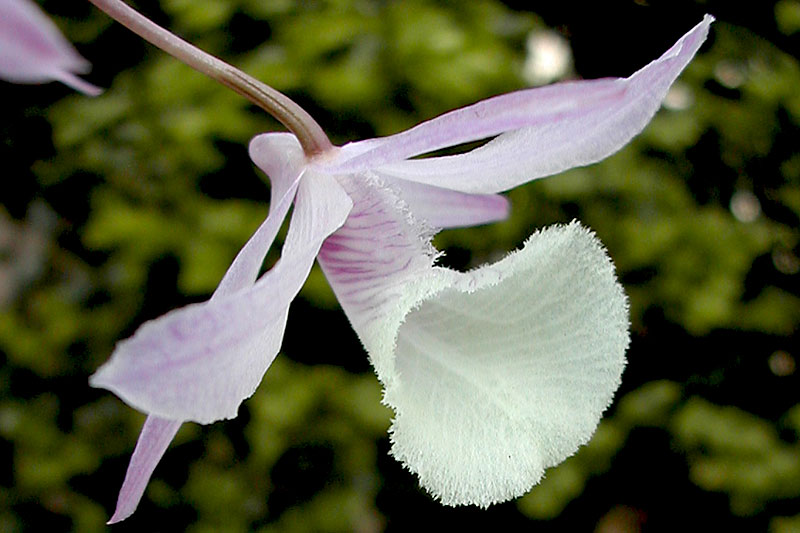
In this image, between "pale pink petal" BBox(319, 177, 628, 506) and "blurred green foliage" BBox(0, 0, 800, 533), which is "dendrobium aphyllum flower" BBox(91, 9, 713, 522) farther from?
"blurred green foliage" BBox(0, 0, 800, 533)

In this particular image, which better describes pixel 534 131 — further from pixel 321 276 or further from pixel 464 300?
pixel 321 276

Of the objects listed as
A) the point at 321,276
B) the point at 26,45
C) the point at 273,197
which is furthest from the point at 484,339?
the point at 321,276

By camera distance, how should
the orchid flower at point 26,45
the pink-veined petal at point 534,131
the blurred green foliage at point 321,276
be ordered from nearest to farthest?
the orchid flower at point 26,45 → the pink-veined petal at point 534,131 → the blurred green foliage at point 321,276

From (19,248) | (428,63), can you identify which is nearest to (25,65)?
(428,63)

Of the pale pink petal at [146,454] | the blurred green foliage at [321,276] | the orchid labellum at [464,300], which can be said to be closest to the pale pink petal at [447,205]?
the orchid labellum at [464,300]

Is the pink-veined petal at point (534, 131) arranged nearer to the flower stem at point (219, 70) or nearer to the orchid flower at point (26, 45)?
the flower stem at point (219, 70)

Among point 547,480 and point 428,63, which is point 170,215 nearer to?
point 428,63

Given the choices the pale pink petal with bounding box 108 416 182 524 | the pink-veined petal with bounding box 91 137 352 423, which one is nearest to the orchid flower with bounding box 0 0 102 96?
the pink-veined petal with bounding box 91 137 352 423
